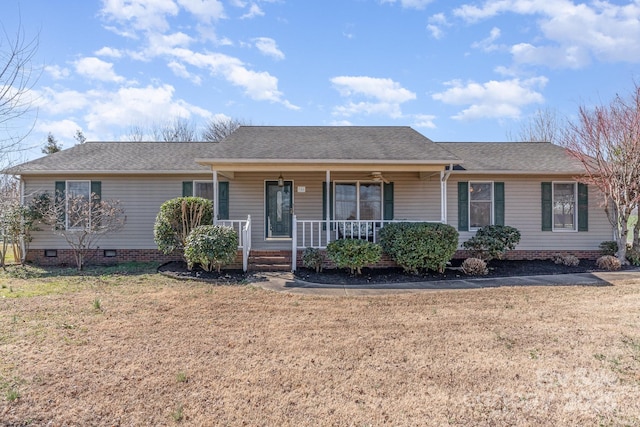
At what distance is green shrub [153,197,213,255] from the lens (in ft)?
28.7

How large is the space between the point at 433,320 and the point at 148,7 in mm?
9160

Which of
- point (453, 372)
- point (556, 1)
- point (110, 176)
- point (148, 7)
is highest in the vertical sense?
point (556, 1)

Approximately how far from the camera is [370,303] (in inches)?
233

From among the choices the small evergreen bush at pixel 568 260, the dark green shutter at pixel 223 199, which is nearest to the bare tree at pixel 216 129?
the dark green shutter at pixel 223 199

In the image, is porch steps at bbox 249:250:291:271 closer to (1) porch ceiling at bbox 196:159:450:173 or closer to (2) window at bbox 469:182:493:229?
(1) porch ceiling at bbox 196:159:450:173

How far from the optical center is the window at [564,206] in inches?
411

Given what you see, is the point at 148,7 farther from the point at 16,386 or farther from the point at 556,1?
the point at 556,1

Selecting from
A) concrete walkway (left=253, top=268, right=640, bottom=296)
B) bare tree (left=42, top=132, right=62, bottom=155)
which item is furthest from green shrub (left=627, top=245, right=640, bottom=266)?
bare tree (left=42, top=132, right=62, bottom=155)

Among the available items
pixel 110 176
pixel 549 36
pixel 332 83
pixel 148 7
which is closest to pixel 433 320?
pixel 148 7

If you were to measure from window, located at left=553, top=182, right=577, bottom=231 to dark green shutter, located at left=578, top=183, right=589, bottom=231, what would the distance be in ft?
0.41

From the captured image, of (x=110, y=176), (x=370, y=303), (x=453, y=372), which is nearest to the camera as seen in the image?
(x=453, y=372)

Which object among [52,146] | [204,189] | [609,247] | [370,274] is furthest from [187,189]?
[52,146]

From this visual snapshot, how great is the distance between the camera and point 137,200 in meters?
10.3

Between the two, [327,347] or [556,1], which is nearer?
[327,347]
